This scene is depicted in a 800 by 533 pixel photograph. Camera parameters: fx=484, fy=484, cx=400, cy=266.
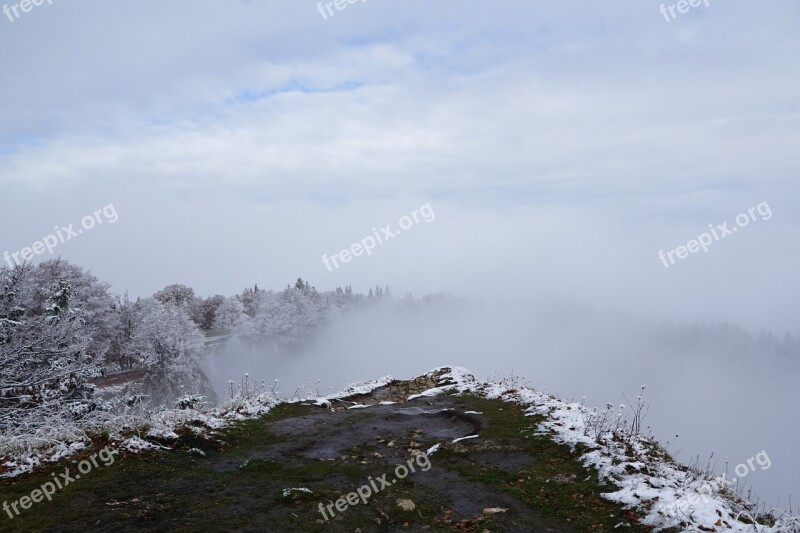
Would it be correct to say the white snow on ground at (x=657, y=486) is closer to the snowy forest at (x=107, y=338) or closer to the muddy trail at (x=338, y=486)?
the muddy trail at (x=338, y=486)

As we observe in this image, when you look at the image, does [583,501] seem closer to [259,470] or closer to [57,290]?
[259,470]

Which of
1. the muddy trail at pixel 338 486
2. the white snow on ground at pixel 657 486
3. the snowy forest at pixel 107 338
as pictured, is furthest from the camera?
the snowy forest at pixel 107 338

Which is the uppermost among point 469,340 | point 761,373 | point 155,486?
point 155,486

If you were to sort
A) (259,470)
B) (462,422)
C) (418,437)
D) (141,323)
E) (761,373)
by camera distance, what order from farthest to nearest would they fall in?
(761,373) → (141,323) → (462,422) → (418,437) → (259,470)

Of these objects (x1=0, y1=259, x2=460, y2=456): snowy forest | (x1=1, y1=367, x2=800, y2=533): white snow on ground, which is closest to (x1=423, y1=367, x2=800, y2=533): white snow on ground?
(x1=1, y1=367, x2=800, y2=533): white snow on ground

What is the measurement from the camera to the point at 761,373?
198 meters

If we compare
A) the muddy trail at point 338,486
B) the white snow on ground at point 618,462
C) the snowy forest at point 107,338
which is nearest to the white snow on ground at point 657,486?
the white snow on ground at point 618,462

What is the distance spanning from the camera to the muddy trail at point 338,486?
631 centimetres

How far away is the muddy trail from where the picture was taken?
6312 mm

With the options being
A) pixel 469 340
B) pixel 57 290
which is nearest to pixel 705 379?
pixel 469 340

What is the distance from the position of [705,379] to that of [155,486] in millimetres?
221166

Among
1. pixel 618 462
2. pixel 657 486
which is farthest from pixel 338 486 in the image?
pixel 657 486

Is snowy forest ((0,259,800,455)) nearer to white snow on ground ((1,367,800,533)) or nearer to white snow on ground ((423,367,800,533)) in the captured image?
white snow on ground ((1,367,800,533))

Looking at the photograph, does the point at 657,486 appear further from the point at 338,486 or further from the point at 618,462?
the point at 338,486
